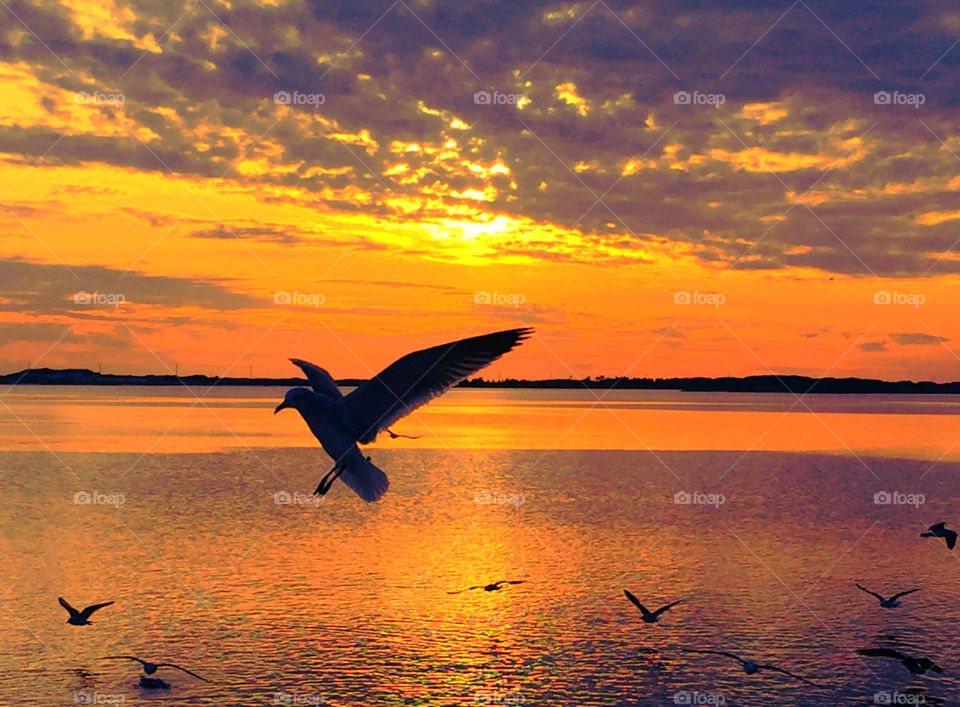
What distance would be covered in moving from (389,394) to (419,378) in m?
0.48

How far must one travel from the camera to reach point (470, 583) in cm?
3475

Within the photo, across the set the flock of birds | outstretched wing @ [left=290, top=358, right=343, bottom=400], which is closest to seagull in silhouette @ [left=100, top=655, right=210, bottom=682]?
outstretched wing @ [left=290, top=358, right=343, bottom=400]

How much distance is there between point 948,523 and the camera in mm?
47781

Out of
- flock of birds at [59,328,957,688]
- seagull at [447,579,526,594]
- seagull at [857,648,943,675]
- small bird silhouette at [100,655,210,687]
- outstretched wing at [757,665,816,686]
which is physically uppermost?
seagull at [447,579,526,594]

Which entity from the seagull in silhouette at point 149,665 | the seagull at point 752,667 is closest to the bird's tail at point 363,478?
the seagull in silhouette at point 149,665

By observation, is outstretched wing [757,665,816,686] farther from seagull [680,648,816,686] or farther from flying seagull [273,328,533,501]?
flying seagull [273,328,533,501]

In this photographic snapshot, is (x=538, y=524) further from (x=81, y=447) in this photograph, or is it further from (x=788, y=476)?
(x=81, y=447)

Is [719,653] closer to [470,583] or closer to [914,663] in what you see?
[914,663]

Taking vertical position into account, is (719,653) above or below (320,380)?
below

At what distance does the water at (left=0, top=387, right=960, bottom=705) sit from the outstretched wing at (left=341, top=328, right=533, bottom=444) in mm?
12928

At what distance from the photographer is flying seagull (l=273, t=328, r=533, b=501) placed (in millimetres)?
13438

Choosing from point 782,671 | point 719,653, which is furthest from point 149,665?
point 782,671

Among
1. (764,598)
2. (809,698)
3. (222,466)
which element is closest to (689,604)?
(764,598)

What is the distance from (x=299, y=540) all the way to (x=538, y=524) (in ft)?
38.5
